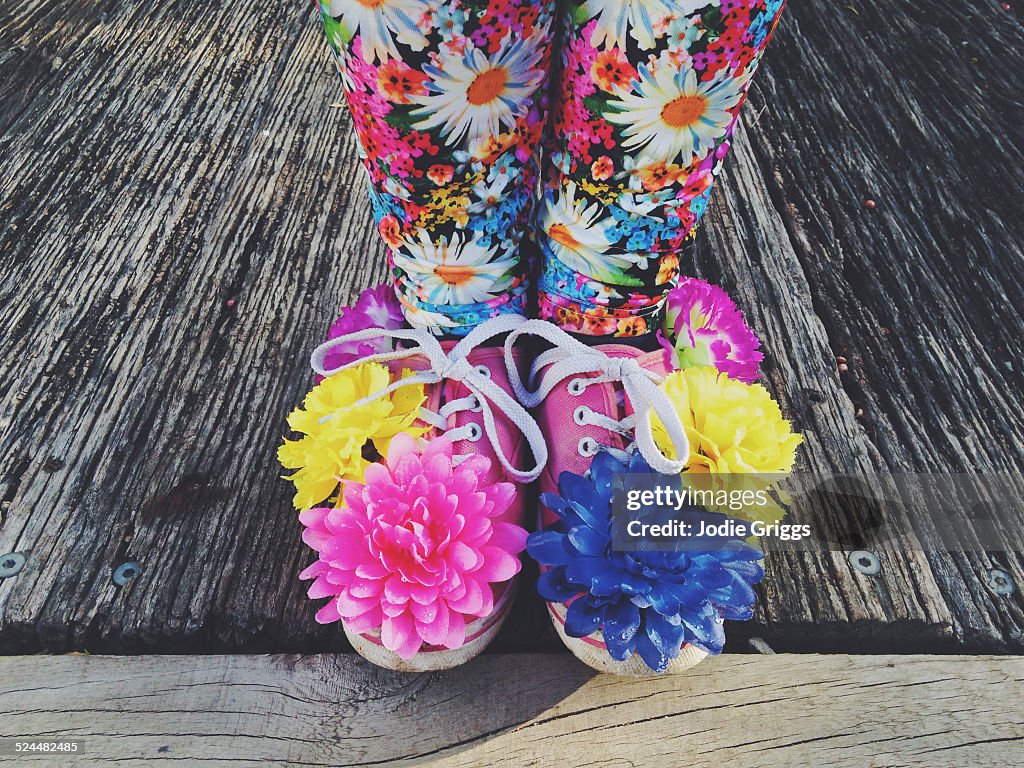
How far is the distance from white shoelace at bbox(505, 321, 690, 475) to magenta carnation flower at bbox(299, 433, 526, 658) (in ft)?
0.40

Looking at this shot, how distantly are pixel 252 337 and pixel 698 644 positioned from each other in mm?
649

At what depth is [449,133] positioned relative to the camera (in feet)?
1.82

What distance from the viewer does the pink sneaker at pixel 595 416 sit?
560mm

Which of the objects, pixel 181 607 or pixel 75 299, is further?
pixel 75 299

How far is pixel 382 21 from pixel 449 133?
0.10m

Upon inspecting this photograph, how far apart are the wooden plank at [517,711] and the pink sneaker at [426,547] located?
0.05m

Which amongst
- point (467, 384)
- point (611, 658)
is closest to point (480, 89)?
point (467, 384)

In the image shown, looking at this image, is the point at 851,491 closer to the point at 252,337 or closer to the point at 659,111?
the point at 659,111

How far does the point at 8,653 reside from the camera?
661 millimetres

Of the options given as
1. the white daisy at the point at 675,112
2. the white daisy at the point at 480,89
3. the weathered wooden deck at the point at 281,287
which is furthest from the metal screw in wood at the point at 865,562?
the white daisy at the point at 480,89

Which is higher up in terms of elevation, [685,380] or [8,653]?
[685,380]

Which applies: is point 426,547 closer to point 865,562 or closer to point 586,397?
point 586,397

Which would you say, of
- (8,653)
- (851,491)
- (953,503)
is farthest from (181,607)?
(953,503)

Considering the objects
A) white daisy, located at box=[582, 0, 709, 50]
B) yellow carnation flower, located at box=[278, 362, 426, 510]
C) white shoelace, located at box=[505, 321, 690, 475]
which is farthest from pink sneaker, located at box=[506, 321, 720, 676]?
white daisy, located at box=[582, 0, 709, 50]
